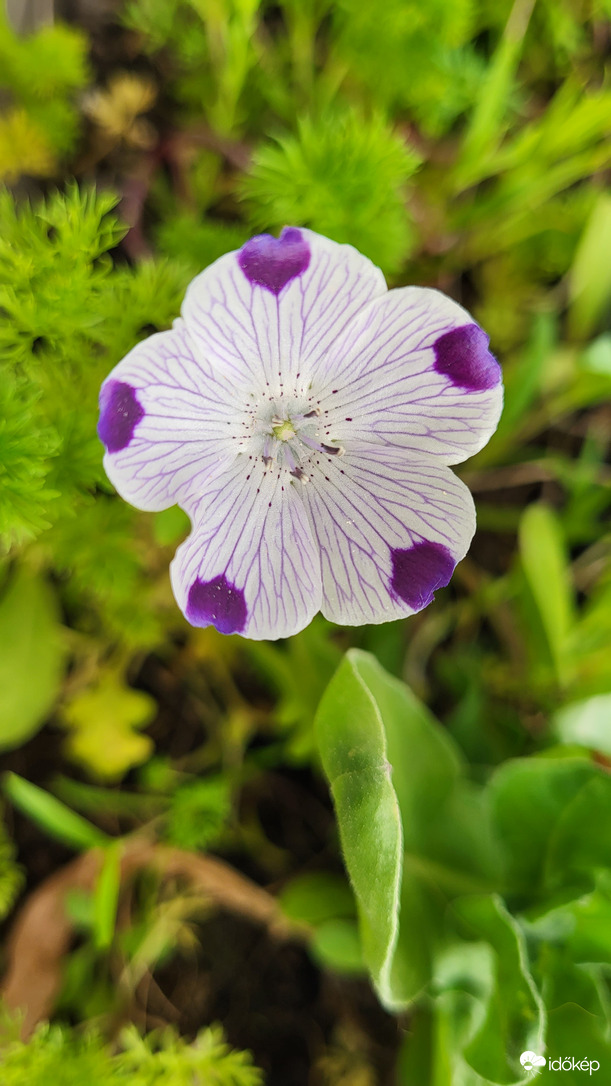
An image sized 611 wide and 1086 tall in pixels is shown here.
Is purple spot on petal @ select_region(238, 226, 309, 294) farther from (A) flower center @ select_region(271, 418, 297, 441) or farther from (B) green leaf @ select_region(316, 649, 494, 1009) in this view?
(B) green leaf @ select_region(316, 649, 494, 1009)

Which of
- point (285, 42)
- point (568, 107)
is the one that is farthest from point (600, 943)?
point (285, 42)

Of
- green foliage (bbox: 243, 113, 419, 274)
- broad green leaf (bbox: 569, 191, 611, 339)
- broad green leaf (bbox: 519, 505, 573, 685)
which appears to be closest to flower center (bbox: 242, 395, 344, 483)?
green foliage (bbox: 243, 113, 419, 274)

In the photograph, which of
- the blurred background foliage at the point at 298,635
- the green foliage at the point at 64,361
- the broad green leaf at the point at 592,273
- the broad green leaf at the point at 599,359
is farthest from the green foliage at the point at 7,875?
the broad green leaf at the point at 592,273

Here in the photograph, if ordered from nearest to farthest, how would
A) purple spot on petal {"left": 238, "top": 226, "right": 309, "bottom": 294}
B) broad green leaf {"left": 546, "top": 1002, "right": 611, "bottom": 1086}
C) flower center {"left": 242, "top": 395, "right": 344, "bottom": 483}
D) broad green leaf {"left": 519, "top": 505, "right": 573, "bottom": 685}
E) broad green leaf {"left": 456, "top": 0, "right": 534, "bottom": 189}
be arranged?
purple spot on petal {"left": 238, "top": 226, "right": 309, "bottom": 294}
flower center {"left": 242, "top": 395, "right": 344, "bottom": 483}
broad green leaf {"left": 546, "top": 1002, "right": 611, "bottom": 1086}
broad green leaf {"left": 456, "top": 0, "right": 534, "bottom": 189}
broad green leaf {"left": 519, "top": 505, "right": 573, "bottom": 685}

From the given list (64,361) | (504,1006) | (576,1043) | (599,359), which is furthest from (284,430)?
(576,1043)

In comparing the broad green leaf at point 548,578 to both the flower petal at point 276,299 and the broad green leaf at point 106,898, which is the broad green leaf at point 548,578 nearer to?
the flower petal at point 276,299

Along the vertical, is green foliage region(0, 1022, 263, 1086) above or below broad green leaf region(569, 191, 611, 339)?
below
